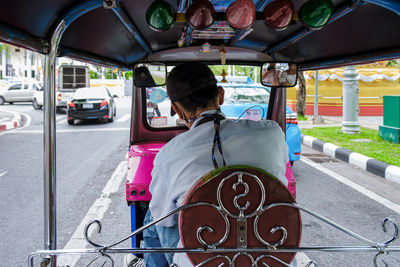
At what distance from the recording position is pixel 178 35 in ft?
8.70

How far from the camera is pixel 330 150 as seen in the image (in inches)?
325

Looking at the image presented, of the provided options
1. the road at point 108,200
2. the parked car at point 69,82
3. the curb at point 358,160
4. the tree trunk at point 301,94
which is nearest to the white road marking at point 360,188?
the road at point 108,200

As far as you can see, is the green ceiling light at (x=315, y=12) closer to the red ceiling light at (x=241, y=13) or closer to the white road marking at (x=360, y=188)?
the red ceiling light at (x=241, y=13)

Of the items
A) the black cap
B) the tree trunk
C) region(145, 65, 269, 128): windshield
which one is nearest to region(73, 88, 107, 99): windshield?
the tree trunk

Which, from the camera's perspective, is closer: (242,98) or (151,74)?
(151,74)

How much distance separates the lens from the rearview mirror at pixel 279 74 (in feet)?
10.1

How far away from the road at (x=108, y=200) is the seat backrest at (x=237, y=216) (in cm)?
214

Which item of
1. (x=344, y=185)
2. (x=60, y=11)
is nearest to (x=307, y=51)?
(x=60, y=11)

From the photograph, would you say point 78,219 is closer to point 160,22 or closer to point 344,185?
point 160,22

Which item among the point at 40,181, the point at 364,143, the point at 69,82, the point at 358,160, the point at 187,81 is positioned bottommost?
the point at 40,181

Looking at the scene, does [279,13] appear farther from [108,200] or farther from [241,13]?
[108,200]

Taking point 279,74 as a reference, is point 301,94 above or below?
above

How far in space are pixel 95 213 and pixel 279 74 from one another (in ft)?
9.01

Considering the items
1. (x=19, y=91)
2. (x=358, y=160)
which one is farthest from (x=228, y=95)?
(x=19, y=91)
